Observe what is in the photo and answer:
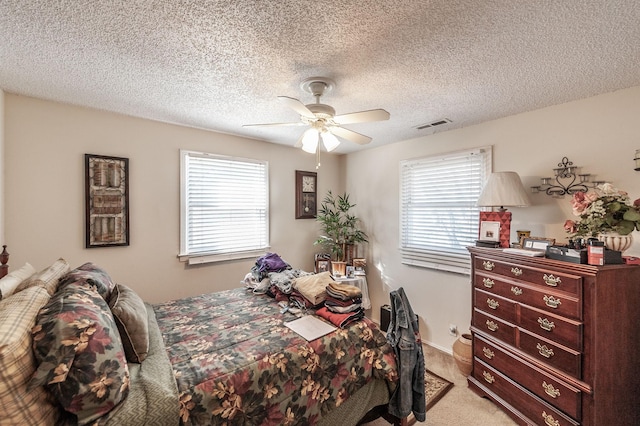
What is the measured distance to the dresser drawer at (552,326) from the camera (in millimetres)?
1751

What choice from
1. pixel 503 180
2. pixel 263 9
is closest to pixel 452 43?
pixel 263 9

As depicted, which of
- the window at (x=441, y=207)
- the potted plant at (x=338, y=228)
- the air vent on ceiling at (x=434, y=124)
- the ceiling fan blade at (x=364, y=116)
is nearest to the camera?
the ceiling fan blade at (x=364, y=116)

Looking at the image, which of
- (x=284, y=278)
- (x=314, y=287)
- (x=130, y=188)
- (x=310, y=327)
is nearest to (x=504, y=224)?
(x=314, y=287)

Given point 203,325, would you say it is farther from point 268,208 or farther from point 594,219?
point 594,219

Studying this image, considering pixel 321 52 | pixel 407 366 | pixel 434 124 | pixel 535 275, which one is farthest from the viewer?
pixel 434 124

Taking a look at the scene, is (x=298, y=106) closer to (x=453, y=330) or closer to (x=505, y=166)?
(x=505, y=166)

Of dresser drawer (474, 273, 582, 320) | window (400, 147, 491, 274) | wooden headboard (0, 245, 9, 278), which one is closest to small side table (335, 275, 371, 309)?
window (400, 147, 491, 274)

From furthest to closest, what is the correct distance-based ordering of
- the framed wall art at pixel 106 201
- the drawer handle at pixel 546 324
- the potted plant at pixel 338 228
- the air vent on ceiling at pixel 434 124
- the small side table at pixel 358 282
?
1. the potted plant at pixel 338 228
2. the small side table at pixel 358 282
3. the air vent on ceiling at pixel 434 124
4. the framed wall art at pixel 106 201
5. the drawer handle at pixel 546 324

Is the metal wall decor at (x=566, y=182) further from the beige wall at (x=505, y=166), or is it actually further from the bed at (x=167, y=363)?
the bed at (x=167, y=363)

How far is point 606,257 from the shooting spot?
1.71m

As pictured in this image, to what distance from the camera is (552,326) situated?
1875mm

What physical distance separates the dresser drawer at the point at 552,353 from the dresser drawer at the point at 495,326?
0.25 ft

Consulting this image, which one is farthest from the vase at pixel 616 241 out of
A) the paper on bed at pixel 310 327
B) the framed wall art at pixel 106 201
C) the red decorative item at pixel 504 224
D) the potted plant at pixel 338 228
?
the framed wall art at pixel 106 201

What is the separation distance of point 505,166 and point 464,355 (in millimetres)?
1919
